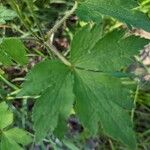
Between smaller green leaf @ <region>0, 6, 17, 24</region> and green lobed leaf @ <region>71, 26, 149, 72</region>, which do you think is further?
smaller green leaf @ <region>0, 6, 17, 24</region>

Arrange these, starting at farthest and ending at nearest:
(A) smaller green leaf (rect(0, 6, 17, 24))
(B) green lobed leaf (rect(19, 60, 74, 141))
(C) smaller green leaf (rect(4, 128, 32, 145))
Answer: (C) smaller green leaf (rect(4, 128, 32, 145)), (A) smaller green leaf (rect(0, 6, 17, 24)), (B) green lobed leaf (rect(19, 60, 74, 141))

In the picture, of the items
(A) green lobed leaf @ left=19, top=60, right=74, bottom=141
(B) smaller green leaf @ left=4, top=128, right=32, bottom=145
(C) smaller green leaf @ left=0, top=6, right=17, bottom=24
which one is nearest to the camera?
(A) green lobed leaf @ left=19, top=60, right=74, bottom=141

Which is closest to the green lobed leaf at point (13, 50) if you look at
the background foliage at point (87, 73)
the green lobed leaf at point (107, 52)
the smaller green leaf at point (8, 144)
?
the background foliage at point (87, 73)

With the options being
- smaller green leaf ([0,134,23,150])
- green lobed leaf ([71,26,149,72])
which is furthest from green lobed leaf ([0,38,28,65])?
smaller green leaf ([0,134,23,150])

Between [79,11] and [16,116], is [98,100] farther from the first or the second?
[16,116]

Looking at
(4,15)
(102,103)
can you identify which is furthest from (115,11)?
(4,15)

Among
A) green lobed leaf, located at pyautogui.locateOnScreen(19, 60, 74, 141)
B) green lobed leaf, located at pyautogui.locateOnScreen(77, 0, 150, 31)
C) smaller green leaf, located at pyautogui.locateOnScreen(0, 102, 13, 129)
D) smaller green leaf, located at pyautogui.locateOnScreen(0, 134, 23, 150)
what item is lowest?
smaller green leaf, located at pyautogui.locateOnScreen(0, 134, 23, 150)

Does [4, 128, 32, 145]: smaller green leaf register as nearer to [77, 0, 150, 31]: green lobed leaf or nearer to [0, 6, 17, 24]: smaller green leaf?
[0, 6, 17, 24]: smaller green leaf

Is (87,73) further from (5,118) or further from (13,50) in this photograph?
(5,118)
